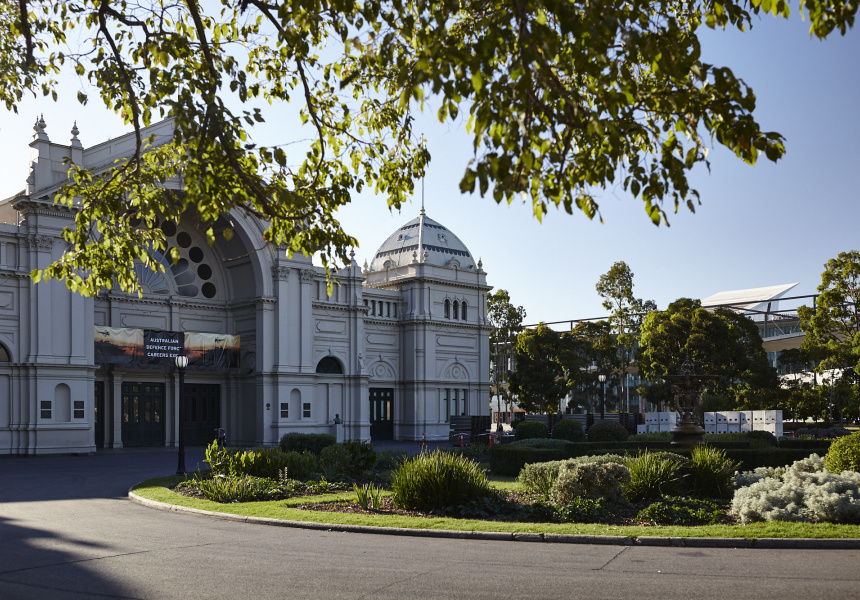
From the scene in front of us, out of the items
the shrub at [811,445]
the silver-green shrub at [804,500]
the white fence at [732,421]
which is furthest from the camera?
the white fence at [732,421]

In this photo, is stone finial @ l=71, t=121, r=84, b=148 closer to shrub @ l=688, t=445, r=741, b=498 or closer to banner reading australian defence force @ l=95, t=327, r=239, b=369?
banner reading australian defence force @ l=95, t=327, r=239, b=369

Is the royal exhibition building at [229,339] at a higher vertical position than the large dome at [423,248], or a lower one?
lower

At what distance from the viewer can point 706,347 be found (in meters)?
50.5

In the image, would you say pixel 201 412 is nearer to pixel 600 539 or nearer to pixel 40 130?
pixel 40 130

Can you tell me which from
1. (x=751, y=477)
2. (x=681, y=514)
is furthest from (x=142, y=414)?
(x=681, y=514)

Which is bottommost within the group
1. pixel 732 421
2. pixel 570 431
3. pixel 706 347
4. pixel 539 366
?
pixel 732 421

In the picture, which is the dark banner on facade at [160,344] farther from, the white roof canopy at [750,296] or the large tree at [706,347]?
the white roof canopy at [750,296]

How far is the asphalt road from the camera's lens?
9.43 m

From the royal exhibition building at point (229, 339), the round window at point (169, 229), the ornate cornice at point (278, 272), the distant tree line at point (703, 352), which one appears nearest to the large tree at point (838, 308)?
the distant tree line at point (703, 352)

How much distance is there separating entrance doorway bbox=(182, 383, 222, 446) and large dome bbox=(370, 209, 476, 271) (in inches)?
712

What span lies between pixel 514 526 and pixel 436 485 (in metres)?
2.40

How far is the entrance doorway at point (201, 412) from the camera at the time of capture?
45.9m

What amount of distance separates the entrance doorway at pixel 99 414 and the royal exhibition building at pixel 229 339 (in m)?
0.07

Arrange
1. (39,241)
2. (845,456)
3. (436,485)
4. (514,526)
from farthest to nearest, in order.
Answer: (39,241) → (845,456) → (436,485) → (514,526)
